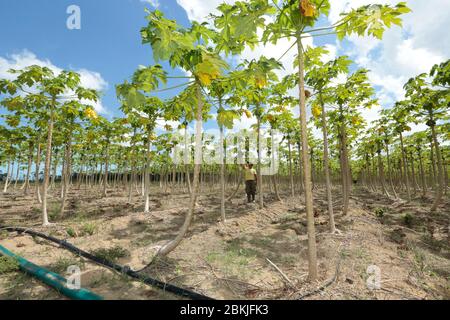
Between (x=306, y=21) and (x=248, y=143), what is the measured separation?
14.7 m

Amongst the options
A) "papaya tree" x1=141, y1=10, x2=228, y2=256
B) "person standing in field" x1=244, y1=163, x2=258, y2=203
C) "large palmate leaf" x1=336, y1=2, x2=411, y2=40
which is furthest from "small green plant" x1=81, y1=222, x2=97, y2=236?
"large palmate leaf" x1=336, y1=2, x2=411, y2=40

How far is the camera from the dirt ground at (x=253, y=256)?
394cm

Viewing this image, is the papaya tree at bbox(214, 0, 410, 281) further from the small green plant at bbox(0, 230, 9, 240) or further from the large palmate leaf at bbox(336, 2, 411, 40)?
the small green plant at bbox(0, 230, 9, 240)

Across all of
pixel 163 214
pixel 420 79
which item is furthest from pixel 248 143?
pixel 420 79

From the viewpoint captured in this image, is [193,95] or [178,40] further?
[193,95]

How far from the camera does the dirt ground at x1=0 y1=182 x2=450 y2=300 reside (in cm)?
394

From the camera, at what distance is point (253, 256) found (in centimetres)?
574

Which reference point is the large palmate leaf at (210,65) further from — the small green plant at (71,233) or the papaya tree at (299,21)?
the small green plant at (71,233)

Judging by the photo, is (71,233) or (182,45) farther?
(71,233)

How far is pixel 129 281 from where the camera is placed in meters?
4.23

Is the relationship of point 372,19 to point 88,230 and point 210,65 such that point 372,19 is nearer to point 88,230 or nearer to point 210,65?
point 210,65

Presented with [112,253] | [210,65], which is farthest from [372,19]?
[112,253]
